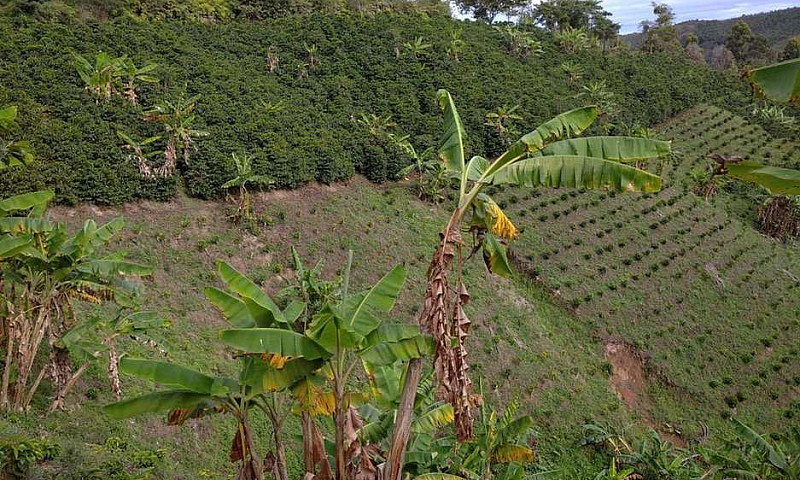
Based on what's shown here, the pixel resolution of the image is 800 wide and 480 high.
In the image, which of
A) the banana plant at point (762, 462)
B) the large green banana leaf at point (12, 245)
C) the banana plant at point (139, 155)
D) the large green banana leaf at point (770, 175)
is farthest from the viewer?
the banana plant at point (139, 155)

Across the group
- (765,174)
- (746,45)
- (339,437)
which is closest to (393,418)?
(339,437)

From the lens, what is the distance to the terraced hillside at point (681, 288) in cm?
1697

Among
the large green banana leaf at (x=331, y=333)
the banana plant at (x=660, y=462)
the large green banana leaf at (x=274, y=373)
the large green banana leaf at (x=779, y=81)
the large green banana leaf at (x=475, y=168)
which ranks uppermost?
the large green banana leaf at (x=779, y=81)

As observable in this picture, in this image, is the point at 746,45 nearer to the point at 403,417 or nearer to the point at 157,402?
the point at 403,417

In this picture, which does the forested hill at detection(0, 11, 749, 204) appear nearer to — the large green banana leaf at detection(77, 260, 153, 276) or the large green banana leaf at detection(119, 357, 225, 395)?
the large green banana leaf at detection(77, 260, 153, 276)

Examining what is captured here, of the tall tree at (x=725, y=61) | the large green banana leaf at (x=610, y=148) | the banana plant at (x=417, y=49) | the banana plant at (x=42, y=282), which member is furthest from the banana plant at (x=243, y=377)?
the tall tree at (x=725, y=61)

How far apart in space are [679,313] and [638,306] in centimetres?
128

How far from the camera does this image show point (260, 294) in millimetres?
6398

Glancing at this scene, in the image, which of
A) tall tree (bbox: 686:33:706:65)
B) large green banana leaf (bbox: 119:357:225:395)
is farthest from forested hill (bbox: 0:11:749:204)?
tall tree (bbox: 686:33:706:65)

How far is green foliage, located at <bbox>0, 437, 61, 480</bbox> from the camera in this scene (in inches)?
276

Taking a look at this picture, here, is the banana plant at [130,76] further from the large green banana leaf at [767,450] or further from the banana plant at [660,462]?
the large green banana leaf at [767,450]

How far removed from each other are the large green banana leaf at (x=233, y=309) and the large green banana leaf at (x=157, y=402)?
0.77 metres

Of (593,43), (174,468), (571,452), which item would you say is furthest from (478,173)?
(593,43)

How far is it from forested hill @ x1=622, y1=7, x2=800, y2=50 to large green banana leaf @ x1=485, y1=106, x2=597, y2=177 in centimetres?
8267
